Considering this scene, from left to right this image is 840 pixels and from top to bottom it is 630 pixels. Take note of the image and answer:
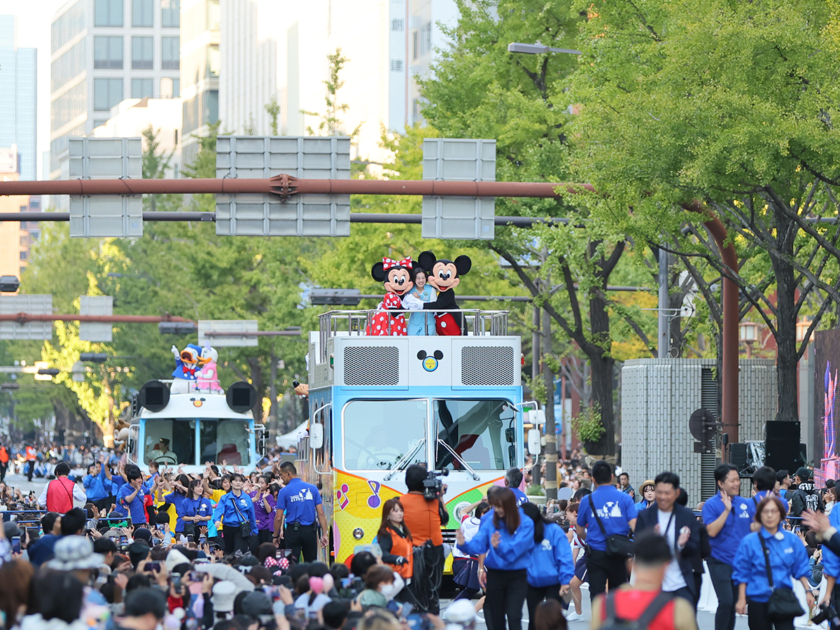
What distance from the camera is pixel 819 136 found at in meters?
18.5

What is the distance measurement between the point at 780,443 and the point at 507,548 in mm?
11368

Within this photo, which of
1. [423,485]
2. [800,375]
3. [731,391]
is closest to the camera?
[423,485]

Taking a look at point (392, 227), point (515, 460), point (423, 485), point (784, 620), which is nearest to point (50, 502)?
point (515, 460)

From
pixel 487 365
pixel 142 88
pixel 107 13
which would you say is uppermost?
pixel 107 13

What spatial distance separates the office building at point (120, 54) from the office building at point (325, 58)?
23.3 metres

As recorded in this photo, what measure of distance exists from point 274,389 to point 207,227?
296 inches

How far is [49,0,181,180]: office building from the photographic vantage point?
149250 millimetres

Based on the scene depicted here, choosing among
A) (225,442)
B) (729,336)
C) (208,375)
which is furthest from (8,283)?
(729,336)

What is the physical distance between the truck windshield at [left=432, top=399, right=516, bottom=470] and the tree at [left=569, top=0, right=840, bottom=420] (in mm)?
4700

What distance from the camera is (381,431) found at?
56.3 feet

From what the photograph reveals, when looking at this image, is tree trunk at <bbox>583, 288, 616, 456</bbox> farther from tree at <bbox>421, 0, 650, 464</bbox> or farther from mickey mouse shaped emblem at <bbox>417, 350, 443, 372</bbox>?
mickey mouse shaped emblem at <bbox>417, 350, 443, 372</bbox>

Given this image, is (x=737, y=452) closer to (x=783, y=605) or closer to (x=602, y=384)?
(x=602, y=384)

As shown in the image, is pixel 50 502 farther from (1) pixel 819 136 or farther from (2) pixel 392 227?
(2) pixel 392 227

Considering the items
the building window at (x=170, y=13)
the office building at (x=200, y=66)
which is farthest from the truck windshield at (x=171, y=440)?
the building window at (x=170, y=13)
